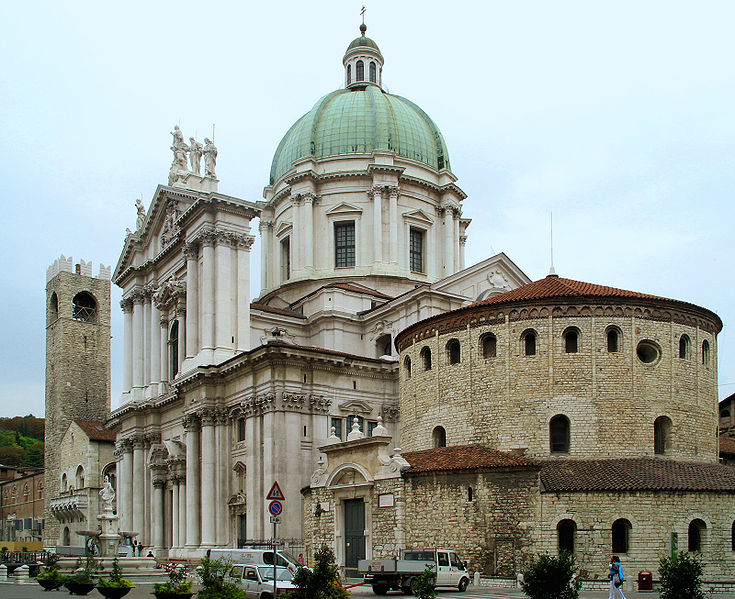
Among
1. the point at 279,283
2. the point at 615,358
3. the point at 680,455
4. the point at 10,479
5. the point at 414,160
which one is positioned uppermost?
the point at 414,160

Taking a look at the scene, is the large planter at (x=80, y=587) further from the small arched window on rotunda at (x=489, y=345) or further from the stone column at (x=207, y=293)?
the stone column at (x=207, y=293)

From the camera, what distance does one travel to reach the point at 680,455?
36.9m

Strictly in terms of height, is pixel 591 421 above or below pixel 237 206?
below

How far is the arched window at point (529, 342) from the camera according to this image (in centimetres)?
3766

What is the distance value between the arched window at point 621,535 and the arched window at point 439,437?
8.57 m

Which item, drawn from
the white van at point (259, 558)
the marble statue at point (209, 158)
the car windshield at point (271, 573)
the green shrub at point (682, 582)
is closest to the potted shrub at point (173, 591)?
the car windshield at point (271, 573)

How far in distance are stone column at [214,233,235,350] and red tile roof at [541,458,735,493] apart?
21541 mm

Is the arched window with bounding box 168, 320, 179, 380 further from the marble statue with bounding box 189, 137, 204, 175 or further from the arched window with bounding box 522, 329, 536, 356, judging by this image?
the arched window with bounding box 522, 329, 536, 356

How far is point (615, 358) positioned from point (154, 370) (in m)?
32.6

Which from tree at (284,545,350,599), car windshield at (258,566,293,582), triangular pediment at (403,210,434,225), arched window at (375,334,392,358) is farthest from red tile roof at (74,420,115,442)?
tree at (284,545,350,599)

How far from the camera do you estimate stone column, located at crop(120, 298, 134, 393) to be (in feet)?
204

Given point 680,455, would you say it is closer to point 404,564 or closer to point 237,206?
point 404,564

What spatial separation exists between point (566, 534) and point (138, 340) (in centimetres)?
3660

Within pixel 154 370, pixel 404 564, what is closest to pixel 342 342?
pixel 154 370
